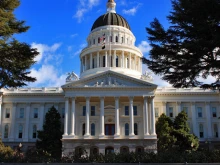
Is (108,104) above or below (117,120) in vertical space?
above

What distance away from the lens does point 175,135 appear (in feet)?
173

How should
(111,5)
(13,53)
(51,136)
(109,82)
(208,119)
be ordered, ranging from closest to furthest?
(13,53)
(51,136)
(109,82)
(208,119)
(111,5)

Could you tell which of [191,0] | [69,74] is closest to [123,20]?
[69,74]

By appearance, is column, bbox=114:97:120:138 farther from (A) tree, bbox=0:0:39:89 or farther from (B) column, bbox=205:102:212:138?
(A) tree, bbox=0:0:39:89

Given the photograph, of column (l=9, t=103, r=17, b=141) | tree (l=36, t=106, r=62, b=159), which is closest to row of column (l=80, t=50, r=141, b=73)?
tree (l=36, t=106, r=62, b=159)

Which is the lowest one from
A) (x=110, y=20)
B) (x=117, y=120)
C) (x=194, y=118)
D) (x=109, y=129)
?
(x=109, y=129)

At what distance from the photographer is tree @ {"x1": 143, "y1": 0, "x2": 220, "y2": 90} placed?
21.8 meters

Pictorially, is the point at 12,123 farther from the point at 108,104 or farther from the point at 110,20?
the point at 110,20

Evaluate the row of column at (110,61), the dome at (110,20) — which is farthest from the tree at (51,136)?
the dome at (110,20)

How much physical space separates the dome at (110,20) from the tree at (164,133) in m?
27.6

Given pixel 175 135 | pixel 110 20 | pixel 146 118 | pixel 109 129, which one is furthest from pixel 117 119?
pixel 110 20

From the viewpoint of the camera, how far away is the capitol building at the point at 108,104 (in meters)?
51.7

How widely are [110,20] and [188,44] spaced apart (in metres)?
51.4

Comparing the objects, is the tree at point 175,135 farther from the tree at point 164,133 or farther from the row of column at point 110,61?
the row of column at point 110,61
